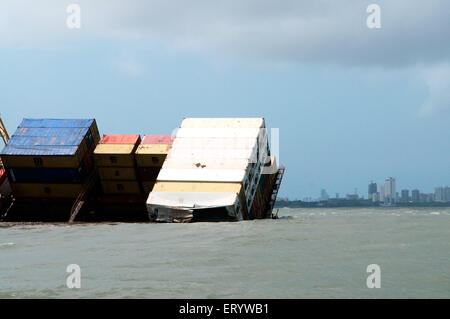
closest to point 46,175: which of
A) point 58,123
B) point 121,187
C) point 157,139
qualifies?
point 58,123

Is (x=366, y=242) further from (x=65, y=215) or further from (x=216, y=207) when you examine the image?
(x=65, y=215)

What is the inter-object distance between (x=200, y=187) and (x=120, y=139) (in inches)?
507

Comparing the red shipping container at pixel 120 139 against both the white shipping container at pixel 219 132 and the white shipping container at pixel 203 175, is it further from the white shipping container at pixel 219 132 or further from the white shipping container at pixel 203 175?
the white shipping container at pixel 203 175

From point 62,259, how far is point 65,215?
103 feet

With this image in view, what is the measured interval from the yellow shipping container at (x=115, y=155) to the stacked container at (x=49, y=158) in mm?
1388

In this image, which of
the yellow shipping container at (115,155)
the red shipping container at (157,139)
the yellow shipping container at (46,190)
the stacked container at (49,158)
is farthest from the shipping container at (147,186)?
the yellow shipping container at (46,190)

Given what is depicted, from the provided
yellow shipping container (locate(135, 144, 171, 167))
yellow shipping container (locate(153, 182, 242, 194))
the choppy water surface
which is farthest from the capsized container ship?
the choppy water surface

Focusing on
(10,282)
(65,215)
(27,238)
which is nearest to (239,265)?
(10,282)

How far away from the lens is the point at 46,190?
51.6 meters

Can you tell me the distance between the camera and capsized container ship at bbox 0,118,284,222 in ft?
149

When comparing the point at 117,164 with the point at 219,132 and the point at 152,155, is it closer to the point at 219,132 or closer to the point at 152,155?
the point at 152,155

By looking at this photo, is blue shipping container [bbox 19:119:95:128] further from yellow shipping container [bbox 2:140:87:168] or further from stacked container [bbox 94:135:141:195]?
yellow shipping container [bbox 2:140:87:168]

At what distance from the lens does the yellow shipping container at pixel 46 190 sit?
51.3m
